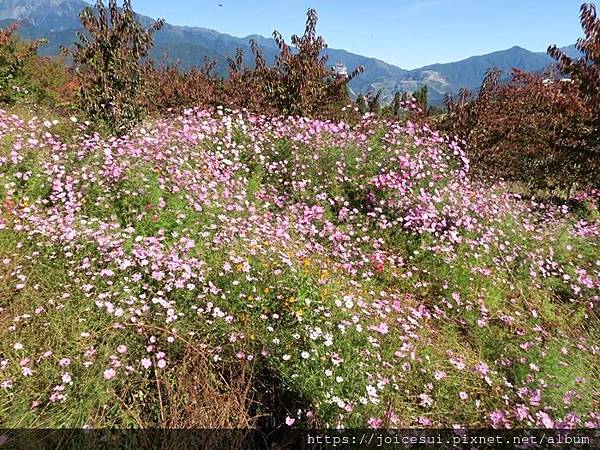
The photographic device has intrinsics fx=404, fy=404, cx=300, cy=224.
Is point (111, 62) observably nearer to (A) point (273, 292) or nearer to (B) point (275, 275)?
(B) point (275, 275)

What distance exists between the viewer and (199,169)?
5.98 meters

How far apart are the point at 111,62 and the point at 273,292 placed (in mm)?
6048

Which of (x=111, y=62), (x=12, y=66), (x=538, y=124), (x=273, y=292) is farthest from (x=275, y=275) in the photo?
(x=12, y=66)

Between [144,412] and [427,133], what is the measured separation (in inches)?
303

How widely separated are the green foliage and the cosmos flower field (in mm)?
582

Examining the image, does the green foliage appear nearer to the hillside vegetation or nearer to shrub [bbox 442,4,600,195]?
the hillside vegetation

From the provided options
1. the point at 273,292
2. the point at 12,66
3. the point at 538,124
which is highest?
the point at 538,124

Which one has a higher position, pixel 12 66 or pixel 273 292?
pixel 12 66

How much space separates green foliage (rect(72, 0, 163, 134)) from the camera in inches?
284

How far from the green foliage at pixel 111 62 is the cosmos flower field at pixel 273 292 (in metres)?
0.58

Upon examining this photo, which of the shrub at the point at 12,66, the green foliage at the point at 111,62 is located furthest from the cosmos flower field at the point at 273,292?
the shrub at the point at 12,66

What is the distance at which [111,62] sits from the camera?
24.2 feet

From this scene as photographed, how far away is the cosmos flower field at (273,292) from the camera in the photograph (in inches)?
118

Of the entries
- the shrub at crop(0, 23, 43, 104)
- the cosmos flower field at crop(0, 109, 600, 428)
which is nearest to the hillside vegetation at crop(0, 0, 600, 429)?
the cosmos flower field at crop(0, 109, 600, 428)
